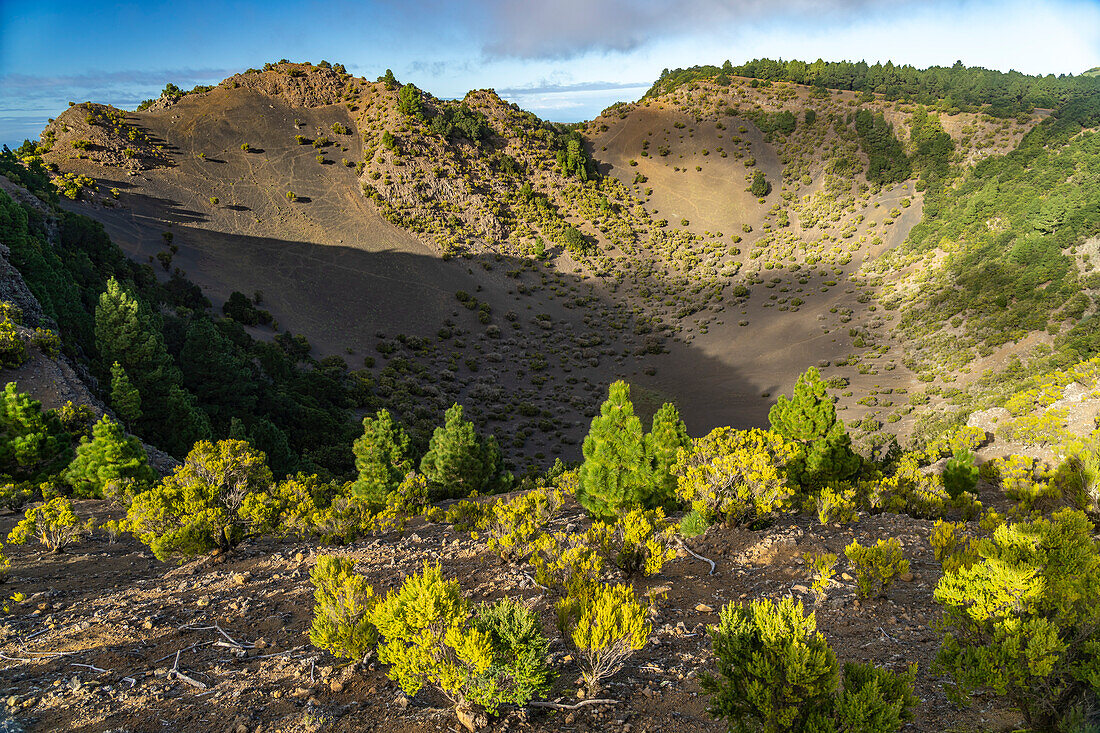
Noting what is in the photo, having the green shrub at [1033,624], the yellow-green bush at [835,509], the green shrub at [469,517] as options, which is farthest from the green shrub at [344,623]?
the yellow-green bush at [835,509]

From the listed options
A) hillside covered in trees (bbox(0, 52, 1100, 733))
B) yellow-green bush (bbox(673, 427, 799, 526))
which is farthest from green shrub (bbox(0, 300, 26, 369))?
yellow-green bush (bbox(673, 427, 799, 526))

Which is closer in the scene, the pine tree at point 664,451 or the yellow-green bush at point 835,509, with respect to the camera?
the yellow-green bush at point 835,509

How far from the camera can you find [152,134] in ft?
215

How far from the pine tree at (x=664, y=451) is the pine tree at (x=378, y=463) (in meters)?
11.8

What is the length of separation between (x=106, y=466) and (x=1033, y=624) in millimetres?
23664

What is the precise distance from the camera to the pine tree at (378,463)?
71.2 feet

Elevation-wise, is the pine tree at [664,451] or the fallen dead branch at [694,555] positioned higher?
the pine tree at [664,451]

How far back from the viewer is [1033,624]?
5.22 m

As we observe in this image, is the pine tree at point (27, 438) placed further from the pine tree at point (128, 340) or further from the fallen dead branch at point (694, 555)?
the fallen dead branch at point (694, 555)

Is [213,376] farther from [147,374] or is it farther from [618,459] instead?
[618,459]

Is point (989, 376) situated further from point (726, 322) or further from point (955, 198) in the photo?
point (955, 198)

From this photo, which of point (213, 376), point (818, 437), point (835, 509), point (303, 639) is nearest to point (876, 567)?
point (835, 509)

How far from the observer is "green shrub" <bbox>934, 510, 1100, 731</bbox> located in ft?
16.8

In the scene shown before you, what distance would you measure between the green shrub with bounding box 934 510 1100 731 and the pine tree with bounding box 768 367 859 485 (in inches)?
548
